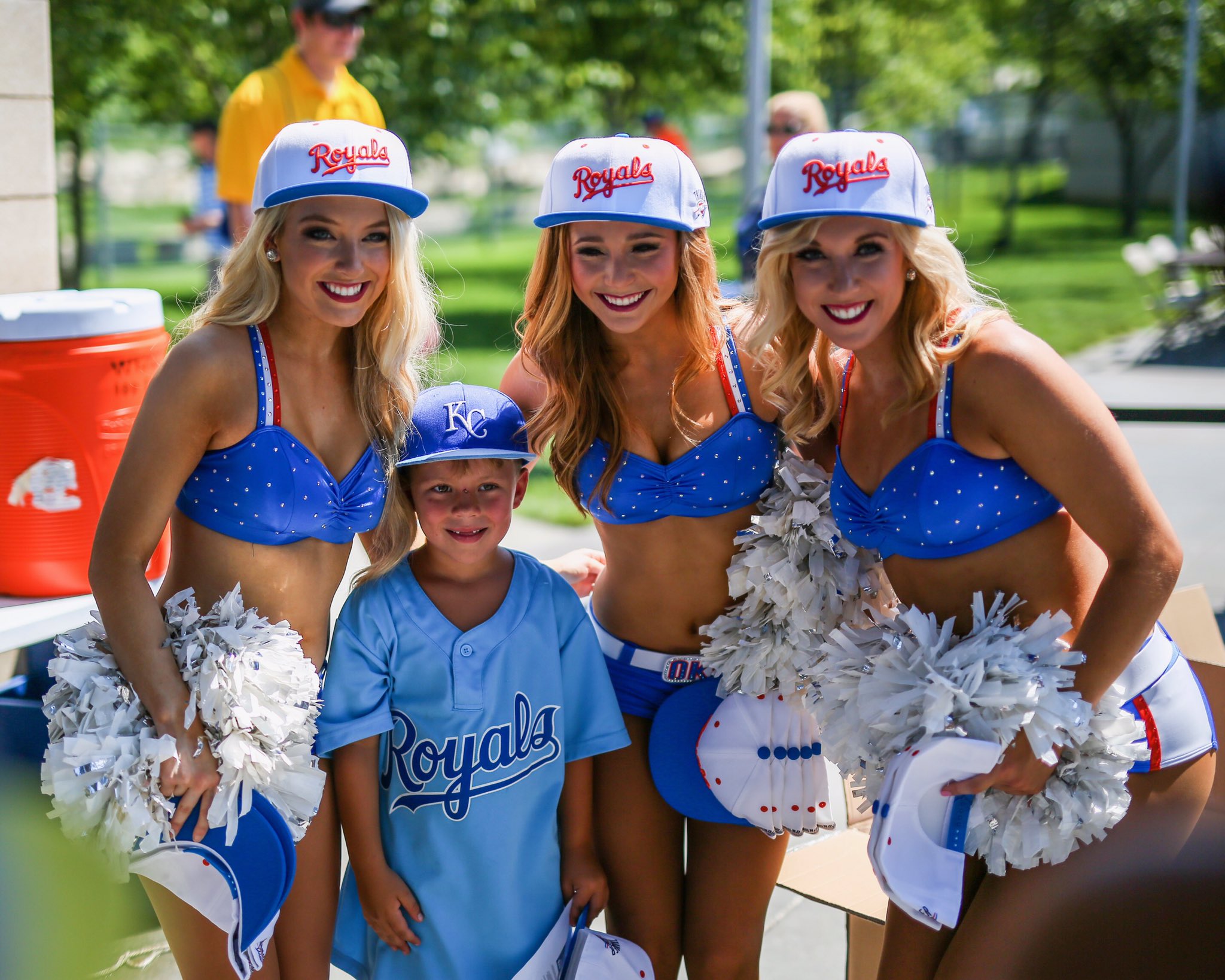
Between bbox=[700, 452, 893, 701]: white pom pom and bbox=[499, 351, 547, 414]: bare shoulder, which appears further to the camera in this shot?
bbox=[499, 351, 547, 414]: bare shoulder

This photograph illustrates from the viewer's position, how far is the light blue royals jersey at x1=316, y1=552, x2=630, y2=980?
2.49 m

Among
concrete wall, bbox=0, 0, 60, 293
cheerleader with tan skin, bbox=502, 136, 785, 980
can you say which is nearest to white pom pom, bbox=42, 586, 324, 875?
cheerleader with tan skin, bbox=502, 136, 785, 980

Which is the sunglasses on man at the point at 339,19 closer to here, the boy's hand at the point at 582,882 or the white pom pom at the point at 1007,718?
the boy's hand at the point at 582,882

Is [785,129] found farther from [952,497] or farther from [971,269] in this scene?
[952,497]

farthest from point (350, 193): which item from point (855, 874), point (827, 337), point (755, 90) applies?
point (755, 90)

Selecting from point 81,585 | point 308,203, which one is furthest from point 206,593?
point 81,585

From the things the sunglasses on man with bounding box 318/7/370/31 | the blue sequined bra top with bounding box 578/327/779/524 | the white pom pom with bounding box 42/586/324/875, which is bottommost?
the white pom pom with bounding box 42/586/324/875

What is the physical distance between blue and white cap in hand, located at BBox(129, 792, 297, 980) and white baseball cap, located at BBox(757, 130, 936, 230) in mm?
1487

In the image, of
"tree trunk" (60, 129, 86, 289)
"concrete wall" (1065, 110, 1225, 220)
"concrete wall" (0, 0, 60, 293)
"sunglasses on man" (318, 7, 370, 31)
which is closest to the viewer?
"concrete wall" (0, 0, 60, 293)

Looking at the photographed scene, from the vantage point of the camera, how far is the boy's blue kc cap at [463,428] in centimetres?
254

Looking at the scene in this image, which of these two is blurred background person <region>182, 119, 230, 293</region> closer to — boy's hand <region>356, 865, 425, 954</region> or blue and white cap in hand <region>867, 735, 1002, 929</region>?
boy's hand <region>356, 865, 425, 954</region>

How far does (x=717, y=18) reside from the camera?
14391mm

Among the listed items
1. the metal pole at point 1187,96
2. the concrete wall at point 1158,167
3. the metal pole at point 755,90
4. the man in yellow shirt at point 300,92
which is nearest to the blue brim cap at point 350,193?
the man in yellow shirt at point 300,92

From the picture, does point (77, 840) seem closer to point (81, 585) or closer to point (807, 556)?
point (81, 585)
